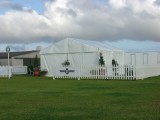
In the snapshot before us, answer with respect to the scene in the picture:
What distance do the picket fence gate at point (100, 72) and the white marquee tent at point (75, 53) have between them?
1.63m

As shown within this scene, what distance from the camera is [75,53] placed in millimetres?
34281

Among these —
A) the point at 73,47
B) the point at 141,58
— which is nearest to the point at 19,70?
the point at 73,47

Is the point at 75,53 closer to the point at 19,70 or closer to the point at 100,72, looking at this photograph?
the point at 100,72

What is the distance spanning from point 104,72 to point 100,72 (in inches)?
14.0

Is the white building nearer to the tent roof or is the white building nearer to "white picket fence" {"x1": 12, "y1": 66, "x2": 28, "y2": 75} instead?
the tent roof

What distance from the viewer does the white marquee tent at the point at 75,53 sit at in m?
33.5

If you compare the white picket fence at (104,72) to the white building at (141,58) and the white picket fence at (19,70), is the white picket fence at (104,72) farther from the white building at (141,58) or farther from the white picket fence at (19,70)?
the white picket fence at (19,70)

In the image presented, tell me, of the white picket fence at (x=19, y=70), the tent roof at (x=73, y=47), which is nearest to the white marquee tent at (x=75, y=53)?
the tent roof at (x=73, y=47)

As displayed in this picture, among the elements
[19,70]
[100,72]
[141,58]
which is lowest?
[100,72]

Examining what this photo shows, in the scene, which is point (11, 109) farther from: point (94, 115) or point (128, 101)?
point (128, 101)

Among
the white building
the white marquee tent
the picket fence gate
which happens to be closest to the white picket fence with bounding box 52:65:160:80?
the picket fence gate

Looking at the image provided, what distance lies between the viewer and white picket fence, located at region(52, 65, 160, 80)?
28.3 metres

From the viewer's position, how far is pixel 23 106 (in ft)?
40.5

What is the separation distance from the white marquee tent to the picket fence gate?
5.36ft
